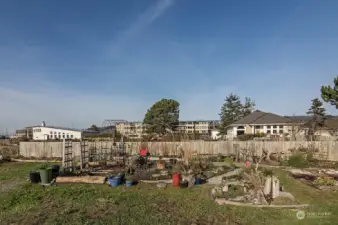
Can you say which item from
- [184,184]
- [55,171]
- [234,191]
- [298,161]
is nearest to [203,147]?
[298,161]

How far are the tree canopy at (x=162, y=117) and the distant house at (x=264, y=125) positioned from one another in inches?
625

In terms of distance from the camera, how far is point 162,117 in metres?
42.4

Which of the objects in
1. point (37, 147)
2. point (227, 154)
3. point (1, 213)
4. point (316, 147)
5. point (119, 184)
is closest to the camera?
point (1, 213)

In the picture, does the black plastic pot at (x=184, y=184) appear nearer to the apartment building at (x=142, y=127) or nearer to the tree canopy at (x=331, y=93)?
the tree canopy at (x=331, y=93)

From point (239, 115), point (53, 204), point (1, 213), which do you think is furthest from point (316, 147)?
point (239, 115)

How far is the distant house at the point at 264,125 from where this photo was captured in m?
25.8

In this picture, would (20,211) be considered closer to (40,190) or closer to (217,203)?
(40,190)

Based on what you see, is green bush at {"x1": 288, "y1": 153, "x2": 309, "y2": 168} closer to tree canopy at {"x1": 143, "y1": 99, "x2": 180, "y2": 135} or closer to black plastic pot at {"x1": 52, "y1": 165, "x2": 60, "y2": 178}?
black plastic pot at {"x1": 52, "y1": 165, "x2": 60, "y2": 178}

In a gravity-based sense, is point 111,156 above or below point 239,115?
below

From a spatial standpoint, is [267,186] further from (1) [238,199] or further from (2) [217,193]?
(2) [217,193]

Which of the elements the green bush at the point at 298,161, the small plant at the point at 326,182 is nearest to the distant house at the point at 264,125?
the green bush at the point at 298,161

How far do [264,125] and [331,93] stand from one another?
883cm

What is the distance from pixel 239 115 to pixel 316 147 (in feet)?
88.1

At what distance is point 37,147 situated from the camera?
18.9 m
